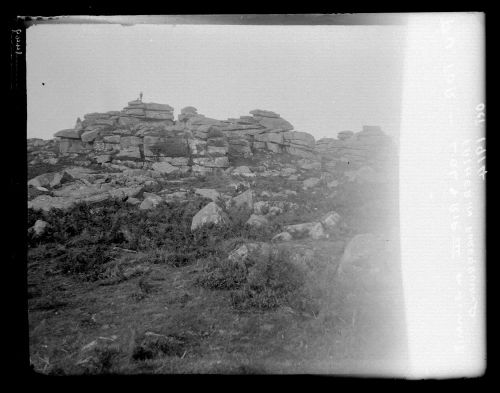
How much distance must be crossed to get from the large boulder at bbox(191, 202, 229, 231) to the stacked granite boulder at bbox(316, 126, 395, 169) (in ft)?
7.07

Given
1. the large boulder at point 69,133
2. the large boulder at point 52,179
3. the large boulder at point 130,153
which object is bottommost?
the large boulder at point 52,179

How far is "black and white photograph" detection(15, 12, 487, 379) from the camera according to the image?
377cm

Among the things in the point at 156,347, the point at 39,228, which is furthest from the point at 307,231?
the point at 39,228

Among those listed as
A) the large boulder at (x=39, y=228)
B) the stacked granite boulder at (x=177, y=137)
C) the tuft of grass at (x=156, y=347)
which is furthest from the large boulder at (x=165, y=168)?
the tuft of grass at (x=156, y=347)

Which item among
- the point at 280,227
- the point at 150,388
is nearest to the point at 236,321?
the point at 150,388

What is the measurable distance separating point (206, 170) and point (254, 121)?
5.24ft

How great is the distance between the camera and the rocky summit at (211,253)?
3699 millimetres

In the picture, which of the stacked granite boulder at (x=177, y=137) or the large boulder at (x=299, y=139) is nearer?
the large boulder at (x=299, y=139)

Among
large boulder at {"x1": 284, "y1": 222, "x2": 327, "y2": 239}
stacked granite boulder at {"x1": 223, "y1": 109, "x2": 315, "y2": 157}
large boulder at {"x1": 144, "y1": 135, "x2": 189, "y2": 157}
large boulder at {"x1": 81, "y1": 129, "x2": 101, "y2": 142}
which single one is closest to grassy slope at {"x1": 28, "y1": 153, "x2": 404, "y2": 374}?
large boulder at {"x1": 284, "y1": 222, "x2": 327, "y2": 239}

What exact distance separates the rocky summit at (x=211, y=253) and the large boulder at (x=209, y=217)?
0.03m

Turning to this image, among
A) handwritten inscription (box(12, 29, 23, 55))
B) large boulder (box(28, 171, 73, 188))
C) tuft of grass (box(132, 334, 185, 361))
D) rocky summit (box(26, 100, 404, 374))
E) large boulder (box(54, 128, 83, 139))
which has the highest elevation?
handwritten inscription (box(12, 29, 23, 55))

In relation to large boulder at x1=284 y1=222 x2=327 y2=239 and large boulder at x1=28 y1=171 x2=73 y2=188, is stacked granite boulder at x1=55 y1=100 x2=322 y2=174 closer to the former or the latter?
large boulder at x1=28 y1=171 x2=73 y2=188

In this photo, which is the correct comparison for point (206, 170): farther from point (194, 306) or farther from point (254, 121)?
point (194, 306)

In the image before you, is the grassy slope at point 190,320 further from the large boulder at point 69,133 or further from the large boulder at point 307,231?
the large boulder at point 69,133
